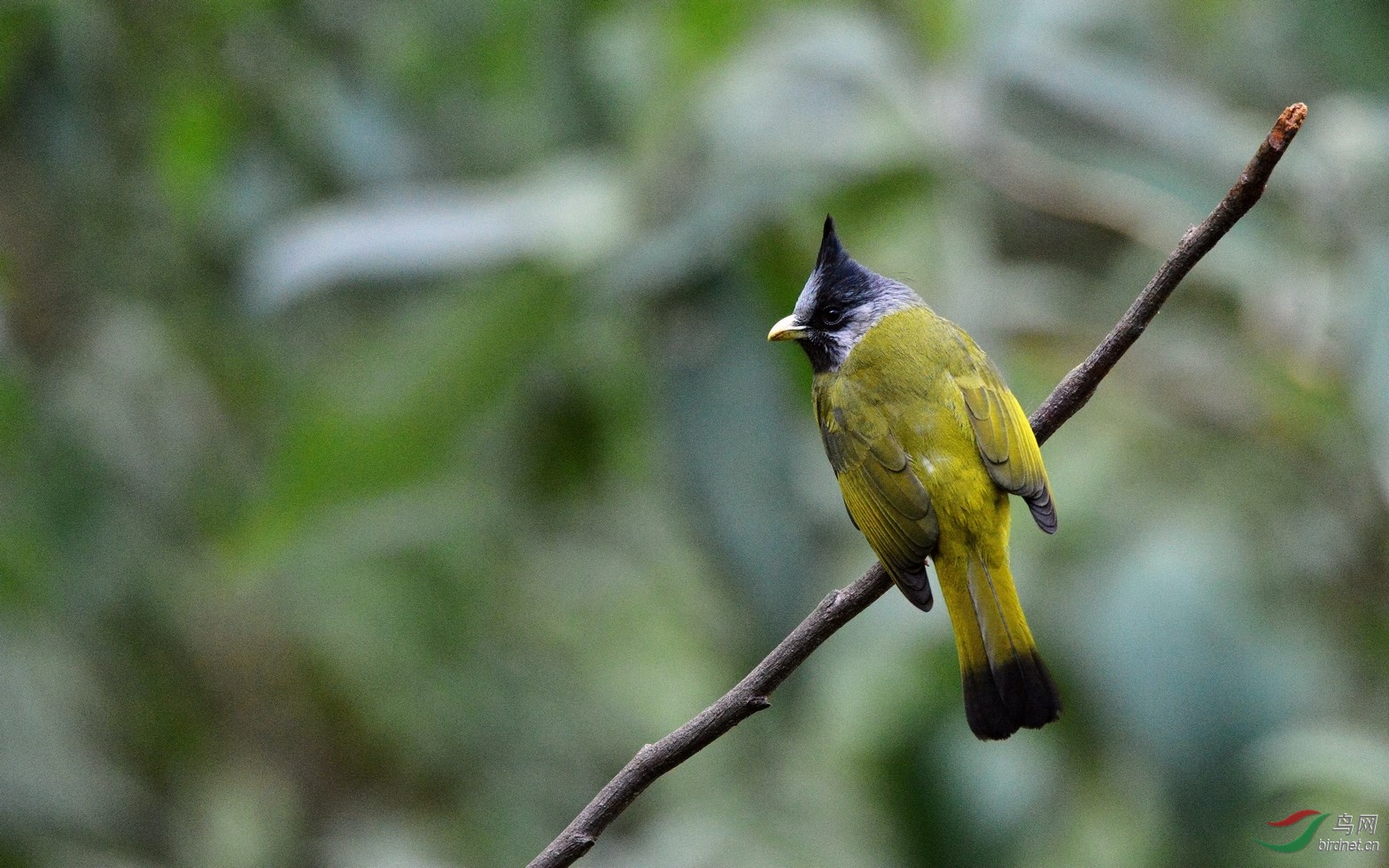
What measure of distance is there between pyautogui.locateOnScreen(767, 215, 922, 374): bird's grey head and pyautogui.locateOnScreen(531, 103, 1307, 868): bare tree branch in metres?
0.97

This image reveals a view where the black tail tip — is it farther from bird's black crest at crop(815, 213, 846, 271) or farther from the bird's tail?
bird's black crest at crop(815, 213, 846, 271)

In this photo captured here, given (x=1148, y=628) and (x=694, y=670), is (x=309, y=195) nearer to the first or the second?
(x=694, y=670)

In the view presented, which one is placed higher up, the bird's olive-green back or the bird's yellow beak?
the bird's yellow beak

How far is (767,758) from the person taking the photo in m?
3.82

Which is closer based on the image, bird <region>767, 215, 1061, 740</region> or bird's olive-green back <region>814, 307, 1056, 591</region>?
bird <region>767, 215, 1061, 740</region>

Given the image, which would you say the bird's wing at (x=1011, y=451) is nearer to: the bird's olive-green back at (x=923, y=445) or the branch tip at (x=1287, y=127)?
the bird's olive-green back at (x=923, y=445)

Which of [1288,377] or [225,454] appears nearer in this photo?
[1288,377]

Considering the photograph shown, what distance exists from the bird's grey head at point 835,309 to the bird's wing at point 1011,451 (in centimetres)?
36

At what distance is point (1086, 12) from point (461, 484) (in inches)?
87.8

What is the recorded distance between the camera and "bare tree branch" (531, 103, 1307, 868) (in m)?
1.48

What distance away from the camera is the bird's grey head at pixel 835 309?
8.89 ft

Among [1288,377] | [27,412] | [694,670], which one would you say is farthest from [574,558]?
[1288,377]

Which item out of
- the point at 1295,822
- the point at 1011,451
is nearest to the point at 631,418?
the point at 1011,451

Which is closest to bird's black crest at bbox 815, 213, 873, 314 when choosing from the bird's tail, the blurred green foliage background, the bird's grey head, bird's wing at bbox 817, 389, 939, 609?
the bird's grey head
